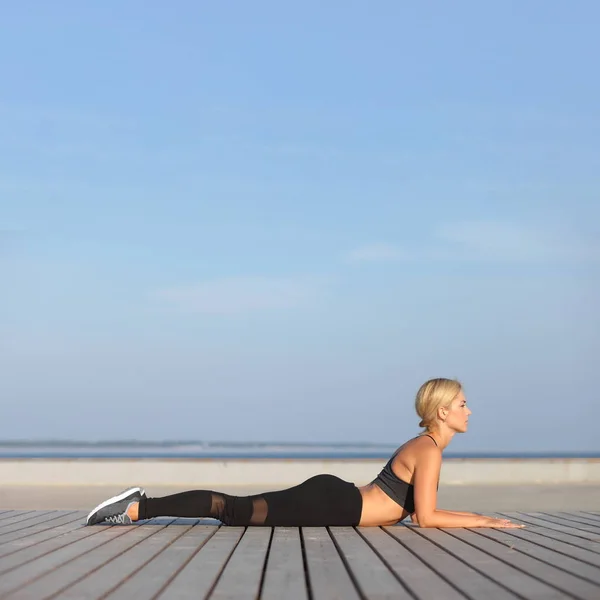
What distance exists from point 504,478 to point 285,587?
10.8 meters

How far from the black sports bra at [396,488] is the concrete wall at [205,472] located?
7887 millimetres

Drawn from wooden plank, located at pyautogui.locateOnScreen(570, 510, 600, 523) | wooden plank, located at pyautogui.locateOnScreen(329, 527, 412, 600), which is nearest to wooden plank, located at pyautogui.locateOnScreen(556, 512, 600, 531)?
wooden plank, located at pyautogui.locateOnScreen(570, 510, 600, 523)

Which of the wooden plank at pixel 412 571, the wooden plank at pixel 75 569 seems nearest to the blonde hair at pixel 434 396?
the wooden plank at pixel 412 571

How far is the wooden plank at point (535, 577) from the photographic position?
3299 millimetres

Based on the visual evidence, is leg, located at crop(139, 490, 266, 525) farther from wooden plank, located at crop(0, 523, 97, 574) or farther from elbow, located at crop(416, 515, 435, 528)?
elbow, located at crop(416, 515, 435, 528)

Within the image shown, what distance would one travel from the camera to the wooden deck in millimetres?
3357

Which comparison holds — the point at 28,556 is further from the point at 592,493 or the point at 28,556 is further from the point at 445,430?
the point at 592,493

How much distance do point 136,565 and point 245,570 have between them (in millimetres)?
502

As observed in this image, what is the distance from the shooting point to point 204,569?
389 centimetres

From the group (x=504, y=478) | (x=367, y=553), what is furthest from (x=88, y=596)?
(x=504, y=478)

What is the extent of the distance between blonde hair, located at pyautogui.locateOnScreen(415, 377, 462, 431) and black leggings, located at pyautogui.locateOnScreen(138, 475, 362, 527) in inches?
23.4

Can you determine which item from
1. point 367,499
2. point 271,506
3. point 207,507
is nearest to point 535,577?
point 367,499

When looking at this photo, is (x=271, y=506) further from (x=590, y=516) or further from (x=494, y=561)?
(x=590, y=516)

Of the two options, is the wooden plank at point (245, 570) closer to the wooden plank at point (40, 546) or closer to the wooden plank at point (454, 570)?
the wooden plank at point (454, 570)
